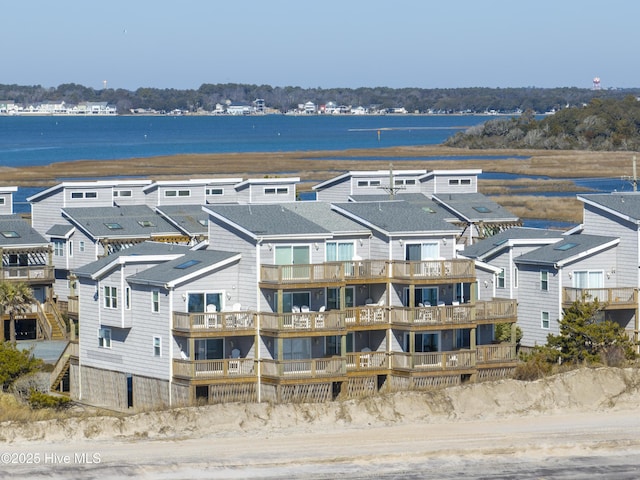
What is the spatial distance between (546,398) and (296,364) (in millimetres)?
7821

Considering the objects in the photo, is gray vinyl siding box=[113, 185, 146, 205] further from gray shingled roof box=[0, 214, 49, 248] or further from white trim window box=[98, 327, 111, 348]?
white trim window box=[98, 327, 111, 348]

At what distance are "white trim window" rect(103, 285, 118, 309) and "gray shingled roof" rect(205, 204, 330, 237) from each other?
4.03m

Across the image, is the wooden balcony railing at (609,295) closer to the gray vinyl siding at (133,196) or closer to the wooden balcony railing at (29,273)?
the wooden balcony railing at (29,273)

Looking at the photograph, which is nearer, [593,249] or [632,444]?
[632,444]

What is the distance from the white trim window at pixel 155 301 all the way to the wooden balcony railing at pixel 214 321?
107 centimetres

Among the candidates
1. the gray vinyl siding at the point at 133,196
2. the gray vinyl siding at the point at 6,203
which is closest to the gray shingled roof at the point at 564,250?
the gray vinyl siding at the point at 133,196

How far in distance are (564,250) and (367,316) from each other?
9100 millimetres

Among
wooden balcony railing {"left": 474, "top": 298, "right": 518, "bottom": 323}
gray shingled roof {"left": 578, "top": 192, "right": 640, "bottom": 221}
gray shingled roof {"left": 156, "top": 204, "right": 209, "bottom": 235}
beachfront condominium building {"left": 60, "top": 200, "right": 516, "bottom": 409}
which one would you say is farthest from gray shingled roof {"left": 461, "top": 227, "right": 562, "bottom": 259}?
gray shingled roof {"left": 156, "top": 204, "right": 209, "bottom": 235}

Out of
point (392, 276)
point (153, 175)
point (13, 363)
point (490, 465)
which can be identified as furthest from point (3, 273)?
point (153, 175)

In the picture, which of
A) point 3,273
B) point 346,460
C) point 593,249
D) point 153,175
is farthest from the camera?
point 153,175

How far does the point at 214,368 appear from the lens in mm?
49844

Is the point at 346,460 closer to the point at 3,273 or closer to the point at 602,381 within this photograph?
the point at 602,381

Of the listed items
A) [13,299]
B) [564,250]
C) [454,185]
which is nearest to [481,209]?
[454,185]

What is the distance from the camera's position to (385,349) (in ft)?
174
